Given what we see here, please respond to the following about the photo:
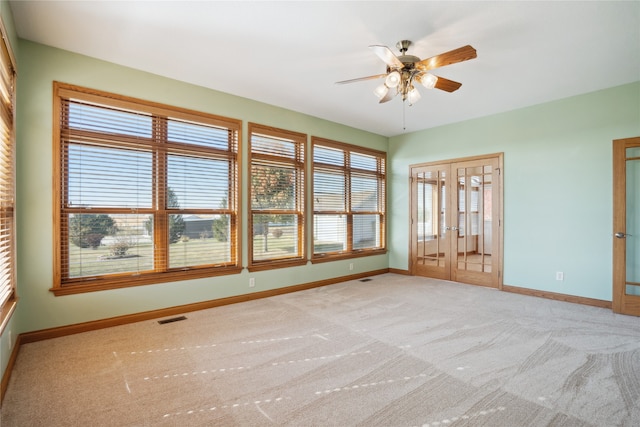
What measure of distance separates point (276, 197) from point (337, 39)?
244 cm

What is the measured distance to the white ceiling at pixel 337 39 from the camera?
8.14 feet

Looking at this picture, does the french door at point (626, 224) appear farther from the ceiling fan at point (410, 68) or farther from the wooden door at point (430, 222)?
the ceiling fan at point (410, 68)

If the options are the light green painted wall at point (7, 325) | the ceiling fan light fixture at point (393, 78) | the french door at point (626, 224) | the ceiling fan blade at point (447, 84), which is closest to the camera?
the light green painted wall at point (7, 325)

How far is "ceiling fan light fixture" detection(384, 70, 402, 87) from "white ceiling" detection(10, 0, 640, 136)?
0.34m

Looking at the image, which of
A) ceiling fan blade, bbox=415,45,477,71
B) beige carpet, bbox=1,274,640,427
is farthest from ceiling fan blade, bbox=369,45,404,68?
beige carpet, bbox=1,274,640,427

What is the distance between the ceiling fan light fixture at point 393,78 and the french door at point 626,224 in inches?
120

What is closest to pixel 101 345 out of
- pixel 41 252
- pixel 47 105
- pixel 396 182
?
pixel 41 252

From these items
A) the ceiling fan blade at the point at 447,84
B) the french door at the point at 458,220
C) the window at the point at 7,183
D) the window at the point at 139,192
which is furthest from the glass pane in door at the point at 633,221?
the window at the point at 7,183

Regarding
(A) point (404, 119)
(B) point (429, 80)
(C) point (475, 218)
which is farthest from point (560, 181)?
(B) point (429, 80)

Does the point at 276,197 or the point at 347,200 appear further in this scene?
the point at 347,200

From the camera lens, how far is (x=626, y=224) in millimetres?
3811

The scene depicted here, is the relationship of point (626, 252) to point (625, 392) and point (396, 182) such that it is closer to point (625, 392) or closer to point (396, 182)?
point (625, 392)

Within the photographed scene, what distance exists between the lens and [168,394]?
83.4 inches

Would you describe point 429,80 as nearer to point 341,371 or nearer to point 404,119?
point 404,119
